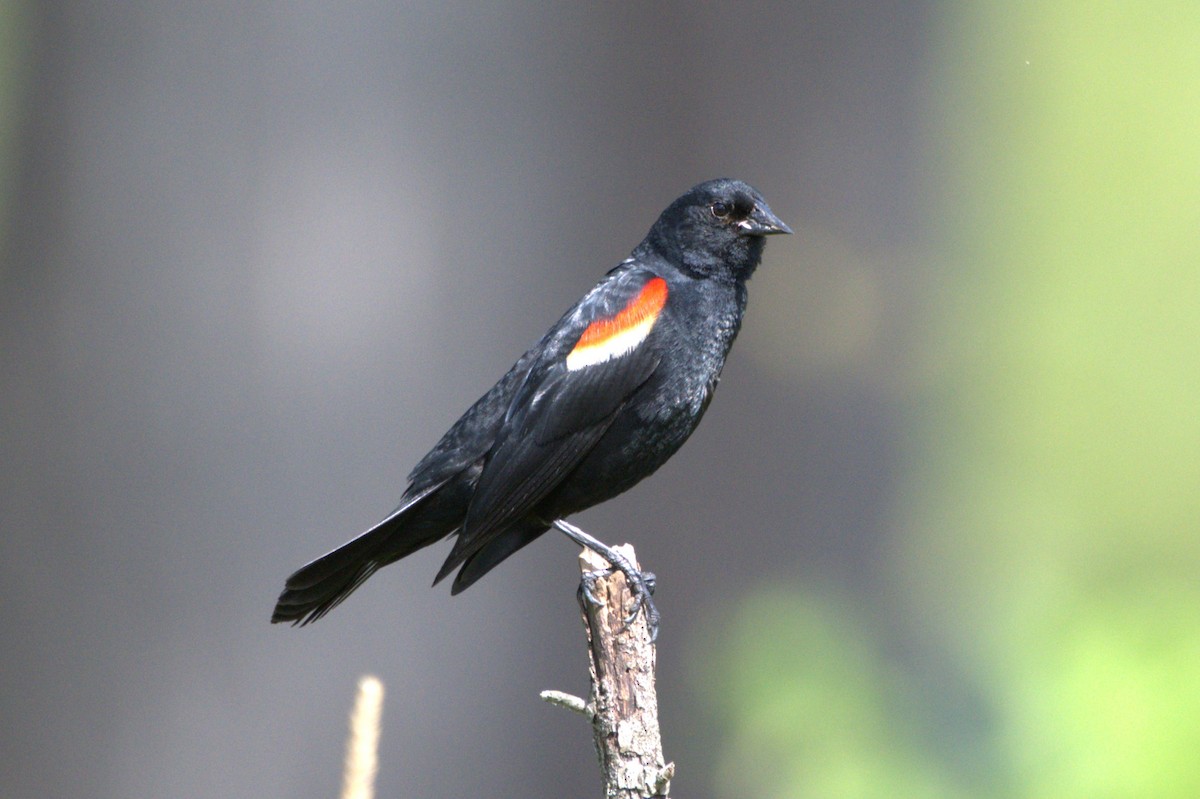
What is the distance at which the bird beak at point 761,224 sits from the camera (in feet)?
7.20

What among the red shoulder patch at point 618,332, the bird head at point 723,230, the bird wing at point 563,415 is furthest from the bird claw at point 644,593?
the bird head at point 723,230

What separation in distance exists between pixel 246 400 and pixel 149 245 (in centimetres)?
54

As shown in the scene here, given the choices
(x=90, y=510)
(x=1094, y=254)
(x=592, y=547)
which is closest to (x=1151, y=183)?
(x=1094, y=254)

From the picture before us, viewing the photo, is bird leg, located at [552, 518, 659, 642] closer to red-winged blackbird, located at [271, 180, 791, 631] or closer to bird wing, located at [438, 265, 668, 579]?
red-winged blackbird, located at [271, 180, 791, 631]

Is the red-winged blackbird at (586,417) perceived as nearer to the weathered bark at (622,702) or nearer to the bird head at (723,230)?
the bird head at (723,230)

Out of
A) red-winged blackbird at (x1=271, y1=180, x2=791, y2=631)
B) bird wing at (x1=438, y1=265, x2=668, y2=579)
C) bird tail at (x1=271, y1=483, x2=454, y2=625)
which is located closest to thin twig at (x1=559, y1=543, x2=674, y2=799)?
red-winged blackbird at (x1=271, y1=180, x2=791, y2=631)

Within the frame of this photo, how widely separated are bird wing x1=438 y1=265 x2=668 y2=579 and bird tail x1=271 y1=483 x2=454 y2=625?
13 centimetres

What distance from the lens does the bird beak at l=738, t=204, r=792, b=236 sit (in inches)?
86.4

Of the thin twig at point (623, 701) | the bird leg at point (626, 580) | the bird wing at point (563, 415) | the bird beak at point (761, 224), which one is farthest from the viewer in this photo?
the bird beak at point (761, 224)

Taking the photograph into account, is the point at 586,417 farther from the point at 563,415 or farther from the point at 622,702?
the point at 622,702

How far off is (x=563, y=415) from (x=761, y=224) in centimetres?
59

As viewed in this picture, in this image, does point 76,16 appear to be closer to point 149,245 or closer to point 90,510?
point 149,245

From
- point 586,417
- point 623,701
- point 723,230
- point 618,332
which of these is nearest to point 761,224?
point 723,230

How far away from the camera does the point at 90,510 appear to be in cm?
303
